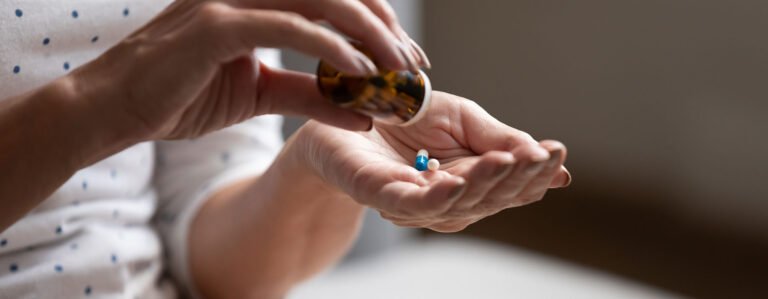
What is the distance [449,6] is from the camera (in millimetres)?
2611

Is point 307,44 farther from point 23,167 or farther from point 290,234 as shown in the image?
point 290,234

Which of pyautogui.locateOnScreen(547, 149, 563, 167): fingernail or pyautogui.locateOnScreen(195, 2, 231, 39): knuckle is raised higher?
pyautogui.locateOnScreen(547, 149, 563, 167): fingernail

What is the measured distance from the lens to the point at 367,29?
0.54 m

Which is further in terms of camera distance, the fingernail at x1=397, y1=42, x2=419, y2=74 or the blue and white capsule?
the blue and white capsule

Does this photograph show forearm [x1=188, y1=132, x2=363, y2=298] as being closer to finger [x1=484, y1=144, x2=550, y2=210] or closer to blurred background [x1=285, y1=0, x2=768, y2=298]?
finger [x1=484, y1=144, x2=550, y2=210]

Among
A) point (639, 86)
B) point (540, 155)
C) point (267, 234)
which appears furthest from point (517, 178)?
point (639, 86)

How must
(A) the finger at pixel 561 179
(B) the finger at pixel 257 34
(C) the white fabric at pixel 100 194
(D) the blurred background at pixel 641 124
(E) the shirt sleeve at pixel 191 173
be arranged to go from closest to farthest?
(B) the finger at pixel 257 34
(A) the finger at pixel 561 179
(C) the white fabric at pixel 100 194
(E) the shirt sleeve at pixel 191 173
(D) the blurred background at pixel 641 124

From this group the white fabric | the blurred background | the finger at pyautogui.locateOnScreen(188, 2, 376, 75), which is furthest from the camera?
the blurred background

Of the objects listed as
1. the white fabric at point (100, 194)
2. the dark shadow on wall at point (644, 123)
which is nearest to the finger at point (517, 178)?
the white fabric at point (100, 194)

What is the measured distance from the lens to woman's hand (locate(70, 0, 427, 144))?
0.50 meters

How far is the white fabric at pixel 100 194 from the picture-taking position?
0.75 meters

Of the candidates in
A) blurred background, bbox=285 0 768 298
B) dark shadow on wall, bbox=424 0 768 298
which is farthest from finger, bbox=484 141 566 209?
dark shadow on wall, bbox=424 0 768 298

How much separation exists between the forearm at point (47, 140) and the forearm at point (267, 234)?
0.27 m

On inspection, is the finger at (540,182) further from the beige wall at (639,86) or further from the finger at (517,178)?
the beige wall at (639,86)
